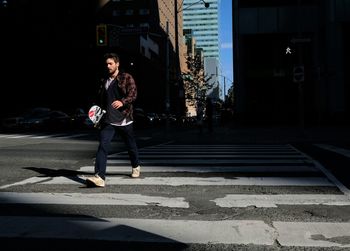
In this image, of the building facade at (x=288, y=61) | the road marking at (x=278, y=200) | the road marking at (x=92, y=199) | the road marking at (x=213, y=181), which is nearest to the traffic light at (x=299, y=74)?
the building facade at (x=288, y=61)

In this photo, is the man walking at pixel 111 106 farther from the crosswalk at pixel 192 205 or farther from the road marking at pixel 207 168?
the road marking at pixel 207 168

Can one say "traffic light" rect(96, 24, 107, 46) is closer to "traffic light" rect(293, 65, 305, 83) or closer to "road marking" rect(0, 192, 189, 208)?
"traffic light" rect(293, 65, 305, 83)

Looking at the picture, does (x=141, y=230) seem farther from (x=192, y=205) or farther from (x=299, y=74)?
(x=299, y=74)

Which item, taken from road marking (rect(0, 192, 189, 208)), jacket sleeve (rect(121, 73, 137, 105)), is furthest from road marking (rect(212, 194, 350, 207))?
jacket sleeve (rect(121, 73, 137, 105))

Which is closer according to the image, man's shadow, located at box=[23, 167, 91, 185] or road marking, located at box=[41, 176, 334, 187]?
road marking, located at box=[41, 176, 334, 187]

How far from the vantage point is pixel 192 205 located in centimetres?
629

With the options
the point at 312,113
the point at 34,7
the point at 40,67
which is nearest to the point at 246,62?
the point at 312,113

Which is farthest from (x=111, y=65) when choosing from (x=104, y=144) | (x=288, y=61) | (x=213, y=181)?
(x=288, y=61)

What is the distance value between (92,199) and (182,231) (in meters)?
1.97

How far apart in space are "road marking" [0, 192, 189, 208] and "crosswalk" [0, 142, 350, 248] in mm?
12

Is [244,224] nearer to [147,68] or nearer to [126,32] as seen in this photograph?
[126,32]

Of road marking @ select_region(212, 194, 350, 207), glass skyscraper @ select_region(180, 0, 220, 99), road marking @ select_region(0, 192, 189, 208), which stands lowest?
road marking @ select_region(212, 194, 350, 207)

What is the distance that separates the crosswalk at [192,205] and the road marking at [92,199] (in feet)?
0.04

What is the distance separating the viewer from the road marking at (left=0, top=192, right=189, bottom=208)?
21.0 ft
